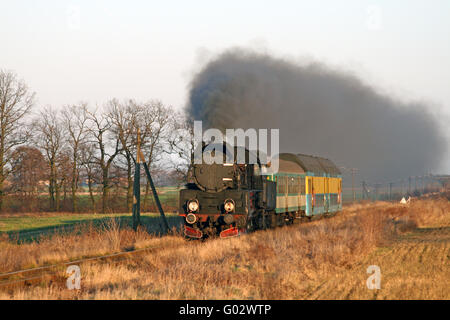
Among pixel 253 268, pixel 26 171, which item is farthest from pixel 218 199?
pixel 26 171

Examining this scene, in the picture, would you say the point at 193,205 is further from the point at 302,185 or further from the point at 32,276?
the point at 302,185

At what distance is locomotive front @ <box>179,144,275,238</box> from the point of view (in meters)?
17.9

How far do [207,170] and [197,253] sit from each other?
4.59 meters

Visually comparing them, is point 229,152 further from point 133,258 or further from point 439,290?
point 439,290

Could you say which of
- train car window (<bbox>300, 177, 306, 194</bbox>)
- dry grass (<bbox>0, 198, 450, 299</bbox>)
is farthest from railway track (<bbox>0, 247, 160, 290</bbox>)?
train car window (<bbox>300, 177, 306, 194</bbox>)

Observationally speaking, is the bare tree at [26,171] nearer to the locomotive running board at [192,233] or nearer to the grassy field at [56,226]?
the grassy field at [56,226]

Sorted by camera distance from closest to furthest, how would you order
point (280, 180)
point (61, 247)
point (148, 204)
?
point (61, 247), point (280, 180), point (148, 204)

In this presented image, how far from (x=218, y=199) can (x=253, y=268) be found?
235 inches

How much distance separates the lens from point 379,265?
13.4 meters

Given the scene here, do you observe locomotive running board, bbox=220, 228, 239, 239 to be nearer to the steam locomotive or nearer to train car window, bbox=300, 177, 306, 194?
the steam locomotive

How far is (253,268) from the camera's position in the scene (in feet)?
40.8

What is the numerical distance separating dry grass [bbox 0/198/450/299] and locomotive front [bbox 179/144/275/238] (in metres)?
0.75

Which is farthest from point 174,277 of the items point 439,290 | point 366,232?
point 366,232
